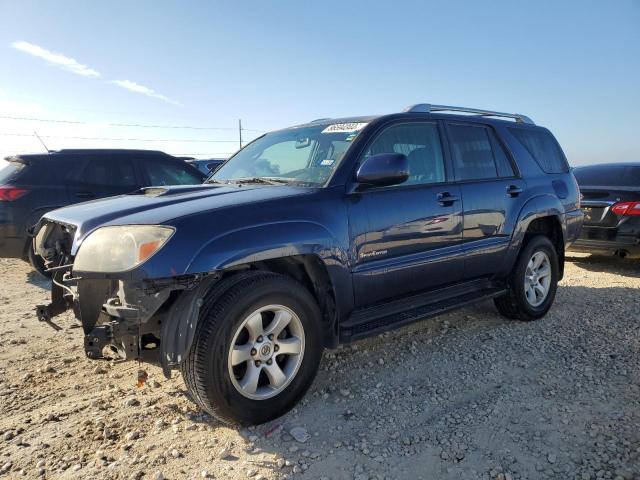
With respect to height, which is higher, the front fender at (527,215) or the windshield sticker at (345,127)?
the windshield sticker at (345,127)

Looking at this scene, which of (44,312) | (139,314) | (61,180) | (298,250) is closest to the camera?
(139,314)

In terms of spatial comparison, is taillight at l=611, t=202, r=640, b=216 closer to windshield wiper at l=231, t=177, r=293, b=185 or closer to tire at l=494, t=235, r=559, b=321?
tire at l=494, t=235, r=559, b=321

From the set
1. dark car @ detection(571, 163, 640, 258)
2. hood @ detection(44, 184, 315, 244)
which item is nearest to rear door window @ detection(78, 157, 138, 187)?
hood @ detection(44, 184, 315, 244)

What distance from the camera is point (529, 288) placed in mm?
4605

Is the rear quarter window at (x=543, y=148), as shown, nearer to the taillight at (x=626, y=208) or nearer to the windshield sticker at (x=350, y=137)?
the windshield sticker at (x=350, y=137)

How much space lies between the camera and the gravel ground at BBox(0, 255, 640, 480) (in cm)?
240

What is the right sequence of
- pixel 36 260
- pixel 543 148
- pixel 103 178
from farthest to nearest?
1. pixel 103 178
2. pixel 36 260
3. pixel 543 148

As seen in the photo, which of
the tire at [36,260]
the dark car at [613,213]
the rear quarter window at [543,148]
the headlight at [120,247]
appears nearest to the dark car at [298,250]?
the headlight at [120,247]

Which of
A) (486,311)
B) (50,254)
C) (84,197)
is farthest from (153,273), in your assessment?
(84,197)

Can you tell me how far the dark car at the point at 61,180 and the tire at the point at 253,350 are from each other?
12.8ft

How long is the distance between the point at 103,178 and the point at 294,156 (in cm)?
424

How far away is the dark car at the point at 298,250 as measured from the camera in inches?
98.4

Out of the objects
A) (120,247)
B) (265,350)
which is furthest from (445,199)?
(120,247)

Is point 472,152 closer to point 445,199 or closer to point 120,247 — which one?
point 445,199
